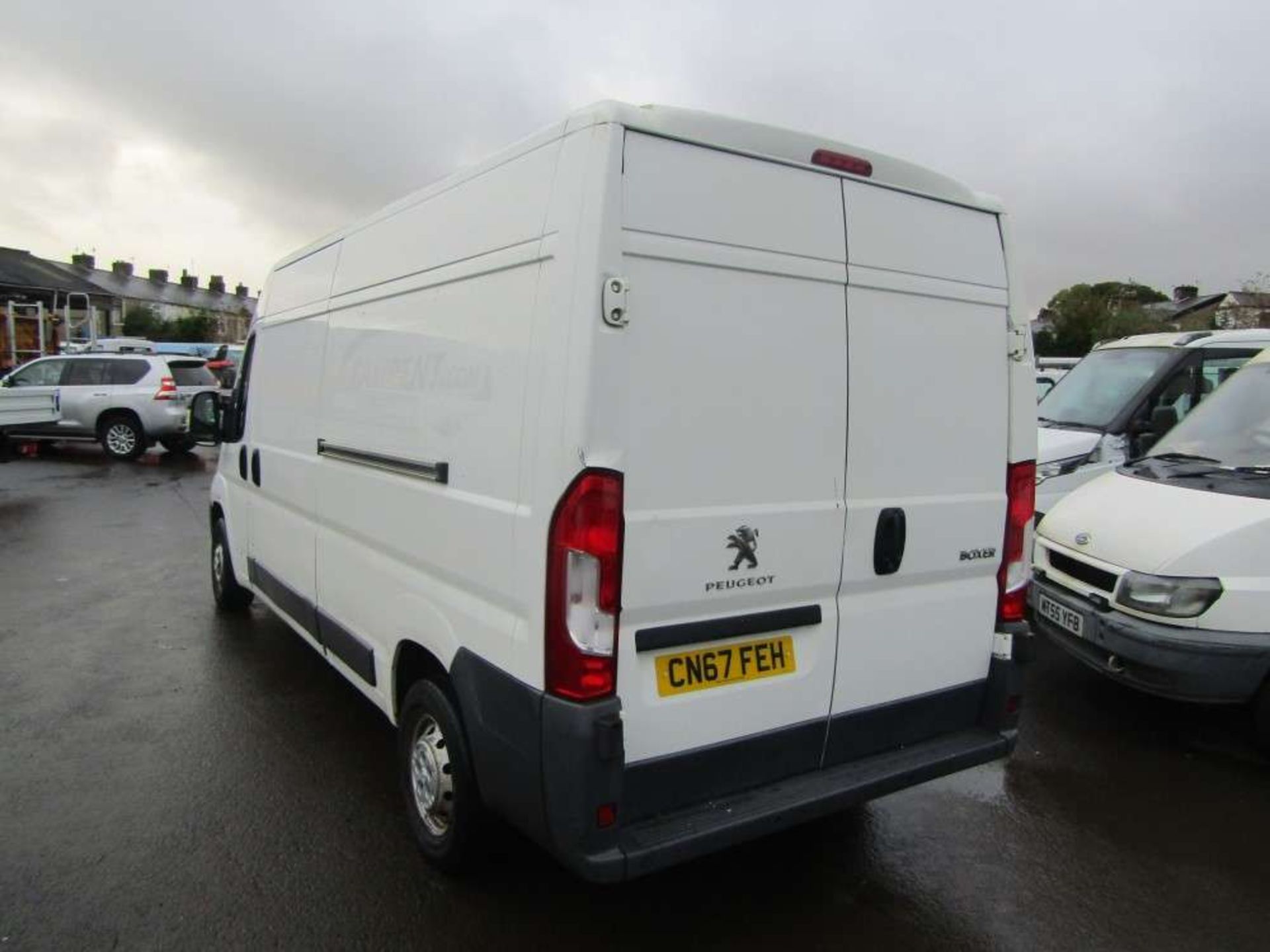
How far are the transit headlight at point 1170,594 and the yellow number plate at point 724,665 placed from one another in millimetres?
2460

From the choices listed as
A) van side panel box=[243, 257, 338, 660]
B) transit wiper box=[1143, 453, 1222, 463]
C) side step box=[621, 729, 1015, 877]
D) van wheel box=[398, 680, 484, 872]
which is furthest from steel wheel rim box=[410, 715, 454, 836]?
transit wiper box=[1143, 453, 1222, 463]

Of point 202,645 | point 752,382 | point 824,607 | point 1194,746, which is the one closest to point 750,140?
point 752,382

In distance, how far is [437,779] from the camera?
3018mm

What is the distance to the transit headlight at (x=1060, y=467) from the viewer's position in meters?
6.82

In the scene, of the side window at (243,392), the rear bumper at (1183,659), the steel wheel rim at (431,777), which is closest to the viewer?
the steel wheel rim at (431,777)

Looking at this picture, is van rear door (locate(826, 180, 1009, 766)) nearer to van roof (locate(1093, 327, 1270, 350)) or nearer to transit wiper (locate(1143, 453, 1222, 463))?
transit wiper (locate(1143, 453, 1222, 463))

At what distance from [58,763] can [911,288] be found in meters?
4.16

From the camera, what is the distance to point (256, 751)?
399 cm

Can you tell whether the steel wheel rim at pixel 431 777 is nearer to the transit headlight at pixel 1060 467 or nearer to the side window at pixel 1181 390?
the transit headlight at pixel 1060 467

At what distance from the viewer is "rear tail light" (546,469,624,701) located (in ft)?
7.50

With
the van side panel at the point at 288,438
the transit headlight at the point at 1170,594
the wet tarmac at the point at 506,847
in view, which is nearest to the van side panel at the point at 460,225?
the van side panel at the point at 288,438

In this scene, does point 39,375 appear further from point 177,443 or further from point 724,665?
point 724,665

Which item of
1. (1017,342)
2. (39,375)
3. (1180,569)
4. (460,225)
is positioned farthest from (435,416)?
(39,375)

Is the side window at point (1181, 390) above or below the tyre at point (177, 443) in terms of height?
above
